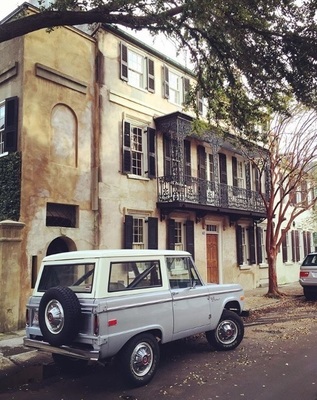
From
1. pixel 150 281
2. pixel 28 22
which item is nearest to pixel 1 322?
pixel 150 281

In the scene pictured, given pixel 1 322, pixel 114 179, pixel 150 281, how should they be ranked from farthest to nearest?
pixel 114 179
pixel 1 322
pixel 150 281

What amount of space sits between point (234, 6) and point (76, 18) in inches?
131

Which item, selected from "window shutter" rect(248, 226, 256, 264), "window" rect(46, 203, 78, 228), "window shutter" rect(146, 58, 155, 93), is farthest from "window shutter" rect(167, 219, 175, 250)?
"window shutter" rect(248, 226, 256, 264)

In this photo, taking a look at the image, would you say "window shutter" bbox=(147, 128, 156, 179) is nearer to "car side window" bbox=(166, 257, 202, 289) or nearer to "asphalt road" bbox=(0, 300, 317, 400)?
"asphalt road" bbox=(0, 300, 317, 400)

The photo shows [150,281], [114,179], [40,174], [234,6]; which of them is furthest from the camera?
[114,179]

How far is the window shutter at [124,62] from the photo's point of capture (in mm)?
13812

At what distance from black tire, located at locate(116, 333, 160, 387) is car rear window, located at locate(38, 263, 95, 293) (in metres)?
1.02

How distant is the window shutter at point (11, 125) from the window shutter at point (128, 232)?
14.2 feet

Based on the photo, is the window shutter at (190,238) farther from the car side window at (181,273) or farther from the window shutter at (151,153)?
the car side window at (181,273)

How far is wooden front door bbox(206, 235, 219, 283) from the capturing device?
658 inches

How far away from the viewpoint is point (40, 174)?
36.3 ft

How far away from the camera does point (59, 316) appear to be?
5.46 m

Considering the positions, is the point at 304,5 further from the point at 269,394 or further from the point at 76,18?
the point at 269,394

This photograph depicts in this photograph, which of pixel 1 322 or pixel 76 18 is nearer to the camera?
pixel 76 18
